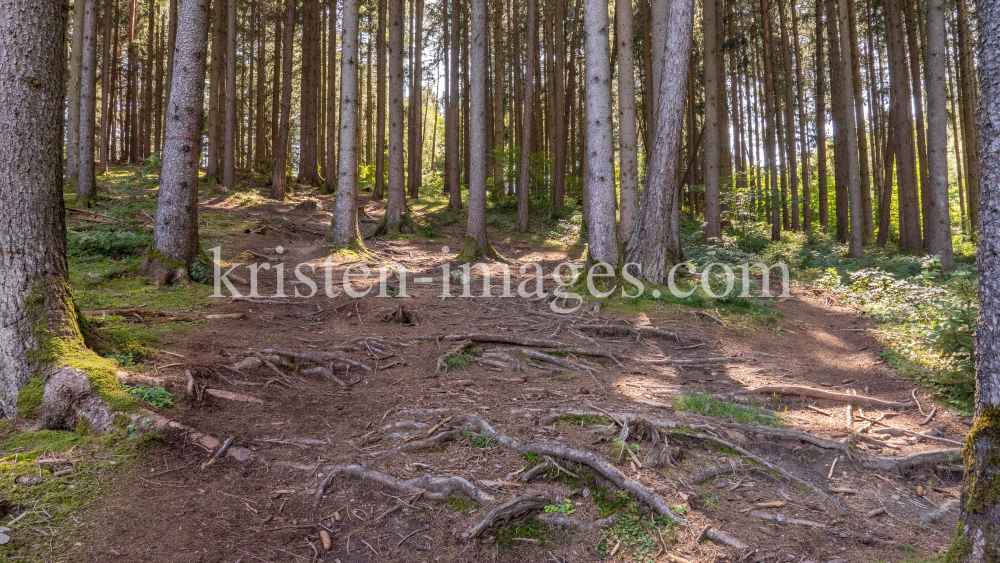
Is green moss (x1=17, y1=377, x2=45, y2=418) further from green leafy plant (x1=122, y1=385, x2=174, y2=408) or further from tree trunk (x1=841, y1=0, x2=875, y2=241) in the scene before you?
tree trunk (x1=841, y1=0, x2=875, y2=241)

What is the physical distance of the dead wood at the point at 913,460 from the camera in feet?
12.4

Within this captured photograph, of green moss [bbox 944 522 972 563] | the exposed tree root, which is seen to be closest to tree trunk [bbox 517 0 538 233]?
the exposed tree root

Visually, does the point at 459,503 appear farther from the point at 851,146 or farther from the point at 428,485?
the point at 851,146

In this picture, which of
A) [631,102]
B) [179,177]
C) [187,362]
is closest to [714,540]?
[187,362]

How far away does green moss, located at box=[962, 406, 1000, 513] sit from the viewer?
6.73 feet

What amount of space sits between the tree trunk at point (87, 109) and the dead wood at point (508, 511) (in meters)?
14.4

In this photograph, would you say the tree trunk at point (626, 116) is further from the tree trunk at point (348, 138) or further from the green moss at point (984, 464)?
the green moss at point (984, 464)

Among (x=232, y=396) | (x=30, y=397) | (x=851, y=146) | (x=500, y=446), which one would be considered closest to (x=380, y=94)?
(x=851, y=146)

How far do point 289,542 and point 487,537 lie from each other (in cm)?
111

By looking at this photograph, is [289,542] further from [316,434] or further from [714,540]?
[714,540]

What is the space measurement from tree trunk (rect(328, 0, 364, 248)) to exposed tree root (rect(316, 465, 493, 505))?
32.1 ft

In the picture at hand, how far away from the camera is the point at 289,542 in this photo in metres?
2.93

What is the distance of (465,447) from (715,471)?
1773 millimetres

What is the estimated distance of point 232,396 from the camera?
4.61 meters
